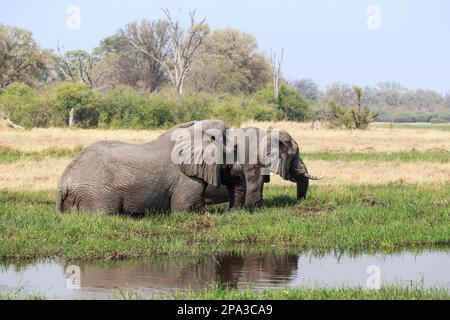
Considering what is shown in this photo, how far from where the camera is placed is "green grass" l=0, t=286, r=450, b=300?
28.2 feet

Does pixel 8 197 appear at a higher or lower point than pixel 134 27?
lower

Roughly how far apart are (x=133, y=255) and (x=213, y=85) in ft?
212

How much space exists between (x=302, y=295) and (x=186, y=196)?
600cm

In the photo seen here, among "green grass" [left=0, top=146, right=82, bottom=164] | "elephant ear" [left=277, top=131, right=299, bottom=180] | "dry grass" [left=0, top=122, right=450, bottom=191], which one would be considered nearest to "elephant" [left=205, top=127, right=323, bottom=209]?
"elephant ear" [left=277, top=131, right=299, bottom=180]

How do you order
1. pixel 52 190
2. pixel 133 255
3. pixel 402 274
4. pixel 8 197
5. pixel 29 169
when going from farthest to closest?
pixel 29 169
pixel 52 190
pixel 8 197
pixel 133 255
pixel 402 274

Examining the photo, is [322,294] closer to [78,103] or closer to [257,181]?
[257,181]

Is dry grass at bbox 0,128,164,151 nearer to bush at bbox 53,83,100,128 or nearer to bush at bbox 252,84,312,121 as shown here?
bush at bbox 53,83,100,128

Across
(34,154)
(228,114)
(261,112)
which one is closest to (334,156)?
(34,154)

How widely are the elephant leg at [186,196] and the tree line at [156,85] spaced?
105 ft

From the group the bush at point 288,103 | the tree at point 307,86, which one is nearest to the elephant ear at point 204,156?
the bush at point 288,103

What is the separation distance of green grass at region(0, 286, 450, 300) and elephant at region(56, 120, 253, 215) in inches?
187
